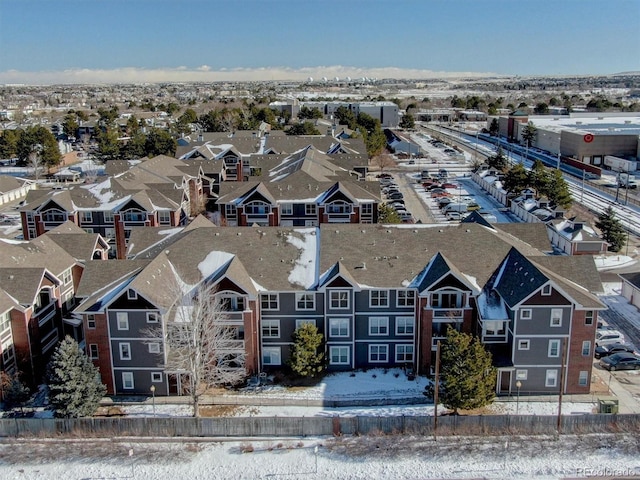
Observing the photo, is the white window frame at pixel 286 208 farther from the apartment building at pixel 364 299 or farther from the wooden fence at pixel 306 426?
the wooden fence at pixel 306 426

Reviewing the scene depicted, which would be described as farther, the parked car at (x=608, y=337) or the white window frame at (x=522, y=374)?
the parked car at (x=608, y=337)

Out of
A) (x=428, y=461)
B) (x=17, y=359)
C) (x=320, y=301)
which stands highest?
(x=320, y=301)

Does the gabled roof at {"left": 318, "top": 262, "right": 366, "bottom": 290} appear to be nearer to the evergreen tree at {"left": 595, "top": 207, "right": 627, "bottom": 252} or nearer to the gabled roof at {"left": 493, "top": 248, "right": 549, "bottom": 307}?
the gabled roof at {"left": 493, "top": 248, "right": 549, "bottom": 307}

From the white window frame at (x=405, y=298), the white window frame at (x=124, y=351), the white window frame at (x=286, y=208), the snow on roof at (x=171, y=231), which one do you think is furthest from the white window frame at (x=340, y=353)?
the white window frame at (x=286, y=208)

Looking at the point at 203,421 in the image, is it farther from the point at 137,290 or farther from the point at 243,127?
the point at 243,127

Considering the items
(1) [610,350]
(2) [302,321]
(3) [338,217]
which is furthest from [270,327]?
(3) [338,217]

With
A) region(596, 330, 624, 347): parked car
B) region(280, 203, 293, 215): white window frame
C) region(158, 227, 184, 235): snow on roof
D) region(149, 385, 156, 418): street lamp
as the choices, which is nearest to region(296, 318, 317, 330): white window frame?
region(149, 385, 156, 418): street lamp

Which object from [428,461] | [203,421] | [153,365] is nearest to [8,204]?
[153,365]
